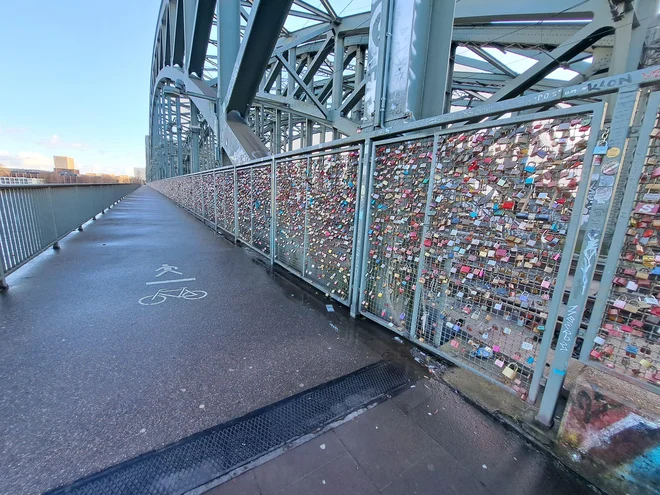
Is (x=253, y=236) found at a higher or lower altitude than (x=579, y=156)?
lower

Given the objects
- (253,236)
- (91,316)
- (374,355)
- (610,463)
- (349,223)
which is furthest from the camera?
(253,236)

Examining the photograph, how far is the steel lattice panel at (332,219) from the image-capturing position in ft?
11.7

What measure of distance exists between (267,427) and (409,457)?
3.04 ft

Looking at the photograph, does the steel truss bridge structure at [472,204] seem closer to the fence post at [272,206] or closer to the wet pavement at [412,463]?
the fence post at [272,206]

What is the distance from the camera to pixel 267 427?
188 centimetres

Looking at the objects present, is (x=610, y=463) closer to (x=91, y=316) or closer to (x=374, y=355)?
(x=374, y=355)

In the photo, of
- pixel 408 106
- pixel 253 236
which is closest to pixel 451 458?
pixel 408 106

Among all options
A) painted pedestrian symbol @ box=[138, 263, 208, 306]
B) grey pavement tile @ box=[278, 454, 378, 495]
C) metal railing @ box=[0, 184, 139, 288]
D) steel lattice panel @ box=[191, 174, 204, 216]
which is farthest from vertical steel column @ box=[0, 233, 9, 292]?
steel lattice panel @ box=[191, 174, 204, 216]

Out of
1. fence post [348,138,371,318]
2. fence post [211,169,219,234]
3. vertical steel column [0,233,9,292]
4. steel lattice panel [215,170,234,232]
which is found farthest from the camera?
fence post [211,169,219,234]

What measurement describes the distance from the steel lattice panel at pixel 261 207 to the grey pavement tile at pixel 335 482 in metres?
4.76

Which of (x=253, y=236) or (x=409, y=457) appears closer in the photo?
(x=409, y=457)

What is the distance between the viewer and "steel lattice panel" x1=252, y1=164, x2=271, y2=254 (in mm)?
5738

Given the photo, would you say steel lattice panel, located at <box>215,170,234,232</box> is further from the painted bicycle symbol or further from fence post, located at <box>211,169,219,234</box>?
the painted bicycle symbol

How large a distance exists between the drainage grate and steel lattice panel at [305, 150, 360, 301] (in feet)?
5.39
